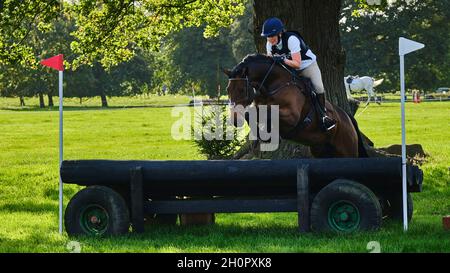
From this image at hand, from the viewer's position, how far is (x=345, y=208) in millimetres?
9164

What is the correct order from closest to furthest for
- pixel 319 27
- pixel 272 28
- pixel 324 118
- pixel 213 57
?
1. pixel 272 28
2. pixel 324 118
3. pixel 319 27
4. pixel 213 57

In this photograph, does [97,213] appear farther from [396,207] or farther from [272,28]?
[396,207]

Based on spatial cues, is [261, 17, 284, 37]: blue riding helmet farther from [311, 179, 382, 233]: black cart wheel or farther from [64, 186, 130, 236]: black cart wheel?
[64, 186, 130, 236]: black cart wheel

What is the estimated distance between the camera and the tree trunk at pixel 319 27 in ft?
49.6

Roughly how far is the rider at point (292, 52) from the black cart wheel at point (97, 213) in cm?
243

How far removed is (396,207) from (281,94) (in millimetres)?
2245

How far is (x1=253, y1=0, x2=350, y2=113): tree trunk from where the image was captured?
15.1 meters

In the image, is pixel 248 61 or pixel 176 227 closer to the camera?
pixel 248 61

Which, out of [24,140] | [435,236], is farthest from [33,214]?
[24,140]

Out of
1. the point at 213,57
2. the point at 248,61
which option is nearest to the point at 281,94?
the point at 248,61

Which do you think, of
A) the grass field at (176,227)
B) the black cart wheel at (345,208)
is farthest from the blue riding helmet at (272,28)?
the grass field at (176,227)

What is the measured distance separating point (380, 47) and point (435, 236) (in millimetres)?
67791

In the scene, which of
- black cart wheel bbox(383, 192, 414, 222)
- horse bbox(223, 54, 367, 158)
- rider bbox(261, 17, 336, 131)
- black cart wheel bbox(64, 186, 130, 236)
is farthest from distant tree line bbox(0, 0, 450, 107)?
black cart wheel bbox(64, 186, 130, 236)
